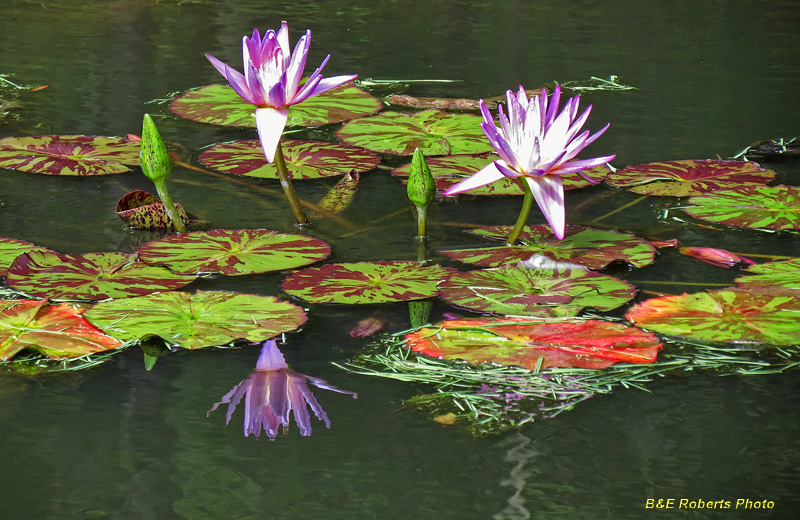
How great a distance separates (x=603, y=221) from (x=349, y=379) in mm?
910

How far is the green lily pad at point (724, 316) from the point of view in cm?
146

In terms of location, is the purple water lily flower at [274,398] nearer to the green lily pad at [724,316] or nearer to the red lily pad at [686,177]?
the green lily pad at [724,316]

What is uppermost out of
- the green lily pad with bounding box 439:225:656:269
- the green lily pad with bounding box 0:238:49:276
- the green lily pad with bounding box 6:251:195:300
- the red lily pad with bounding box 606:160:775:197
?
the red lily pad with bounding box 606:160:775:197

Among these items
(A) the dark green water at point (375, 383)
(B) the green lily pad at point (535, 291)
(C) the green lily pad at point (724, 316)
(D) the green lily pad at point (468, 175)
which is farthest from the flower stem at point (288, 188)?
(C) the green lily pad at point (724, 316)

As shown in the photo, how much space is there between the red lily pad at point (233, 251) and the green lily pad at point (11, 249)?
0.22 metres

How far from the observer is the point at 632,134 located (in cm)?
269

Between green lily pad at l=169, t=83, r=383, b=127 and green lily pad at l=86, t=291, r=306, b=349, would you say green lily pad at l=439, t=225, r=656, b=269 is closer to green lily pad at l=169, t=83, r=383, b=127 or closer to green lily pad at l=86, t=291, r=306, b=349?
green lily pad at l=86, t=291, r=306, b=349

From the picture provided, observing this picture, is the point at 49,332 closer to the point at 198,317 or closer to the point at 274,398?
the point at 198,317

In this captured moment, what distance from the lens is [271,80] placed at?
174 centimetres

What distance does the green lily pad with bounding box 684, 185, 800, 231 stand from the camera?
1998mm

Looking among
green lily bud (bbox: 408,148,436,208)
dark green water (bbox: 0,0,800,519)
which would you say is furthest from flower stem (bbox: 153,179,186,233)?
green lily bud (bbox: 408,148,436,208)

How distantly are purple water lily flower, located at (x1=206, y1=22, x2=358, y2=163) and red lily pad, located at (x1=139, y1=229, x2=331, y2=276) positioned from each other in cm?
21

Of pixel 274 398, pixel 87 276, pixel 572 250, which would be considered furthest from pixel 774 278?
pixel 87 276

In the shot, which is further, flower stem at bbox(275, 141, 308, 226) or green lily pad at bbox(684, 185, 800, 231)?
green lily pad at bbox(684, 185, 800, 231)
